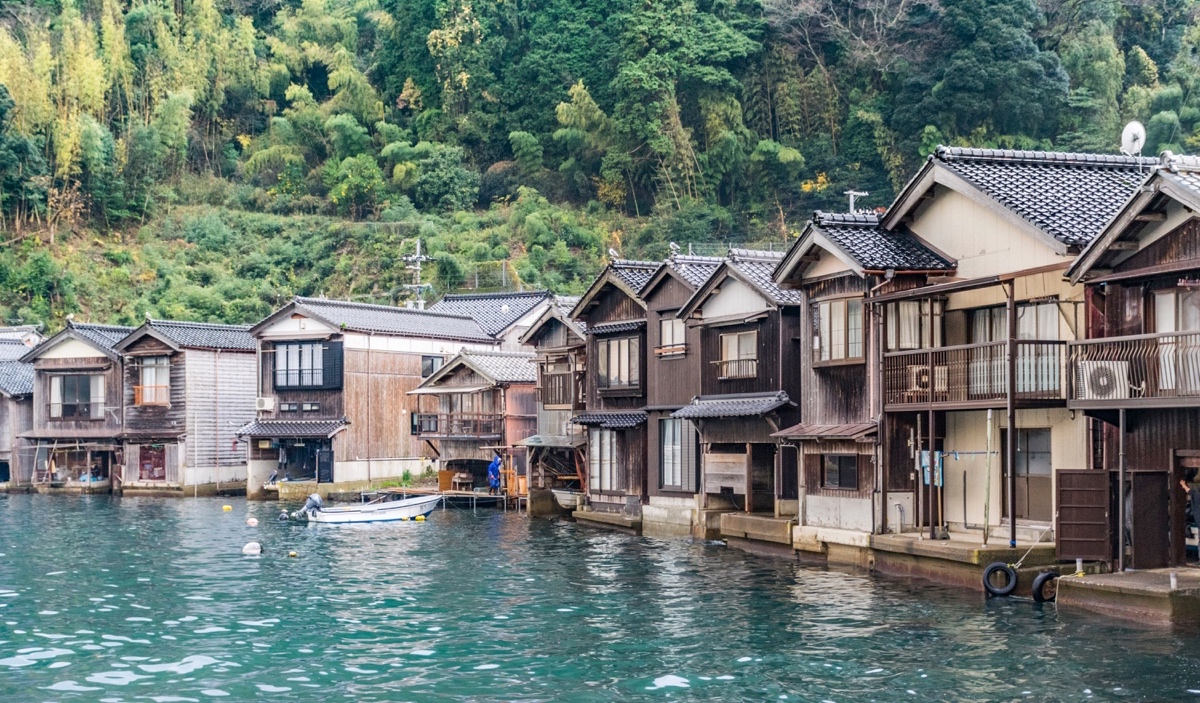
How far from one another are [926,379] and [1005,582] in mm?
5303

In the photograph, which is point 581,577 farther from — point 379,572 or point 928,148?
point 928,148

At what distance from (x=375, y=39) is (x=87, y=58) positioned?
2658 centimetres

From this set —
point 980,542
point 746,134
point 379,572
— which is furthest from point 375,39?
point 980,542

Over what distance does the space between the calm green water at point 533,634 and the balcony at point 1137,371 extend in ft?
12.9

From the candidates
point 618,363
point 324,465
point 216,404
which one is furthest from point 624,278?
point 216,404

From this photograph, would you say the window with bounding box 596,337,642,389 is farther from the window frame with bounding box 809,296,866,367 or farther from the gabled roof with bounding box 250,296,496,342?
the gabled roof with bounding box 250,296,496,342

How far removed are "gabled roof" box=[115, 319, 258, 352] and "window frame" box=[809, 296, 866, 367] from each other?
34.8 meters

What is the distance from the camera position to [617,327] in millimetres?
44500

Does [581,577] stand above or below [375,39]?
below

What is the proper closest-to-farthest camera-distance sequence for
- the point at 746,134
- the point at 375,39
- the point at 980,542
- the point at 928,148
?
the point at 980,542
the point at 928,148
the point at 746,134
the point at 375,39

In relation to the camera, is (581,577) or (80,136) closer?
(581,577)

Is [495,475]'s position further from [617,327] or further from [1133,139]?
[1133,139]

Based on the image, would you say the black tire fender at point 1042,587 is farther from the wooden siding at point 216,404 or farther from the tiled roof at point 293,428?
the wooden siding at point 216,404

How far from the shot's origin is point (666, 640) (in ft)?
76.3
